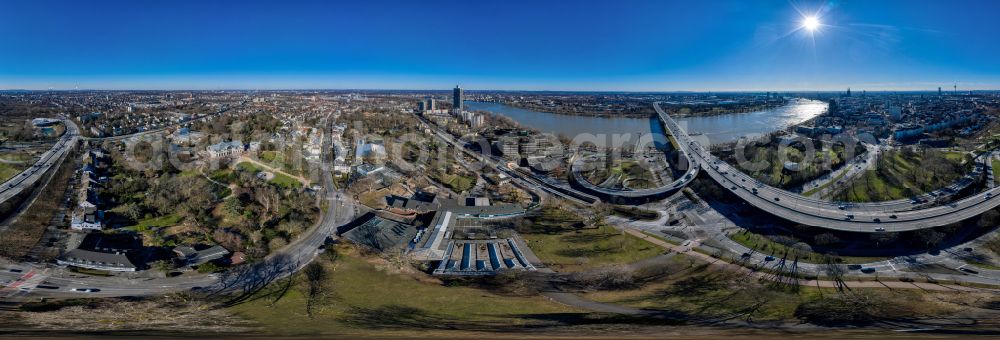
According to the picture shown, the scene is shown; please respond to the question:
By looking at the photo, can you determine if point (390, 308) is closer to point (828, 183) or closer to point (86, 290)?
point (86, 290)

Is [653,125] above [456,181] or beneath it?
above

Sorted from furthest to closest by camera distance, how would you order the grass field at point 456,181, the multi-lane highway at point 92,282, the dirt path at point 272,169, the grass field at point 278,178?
the grass field at point 456,181, the dirt path at point 272,169, the grass field at point 278,178, the multi-lane highway at point 92,282

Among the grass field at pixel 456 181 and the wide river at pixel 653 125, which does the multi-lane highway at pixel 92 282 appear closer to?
the grass field at pixel 456 181

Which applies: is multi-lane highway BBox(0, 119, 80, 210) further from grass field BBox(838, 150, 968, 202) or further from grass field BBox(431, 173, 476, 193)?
grass field BBox(838, 150, 968, 202)

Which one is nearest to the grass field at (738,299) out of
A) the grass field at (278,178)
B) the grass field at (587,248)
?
the grass field at (587,248)

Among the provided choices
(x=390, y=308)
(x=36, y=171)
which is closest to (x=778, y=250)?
(x=390, y=308)
